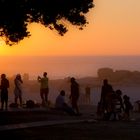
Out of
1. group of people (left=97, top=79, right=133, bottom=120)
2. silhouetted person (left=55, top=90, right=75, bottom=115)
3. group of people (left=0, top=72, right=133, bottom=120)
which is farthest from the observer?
silhouetted person (left=55, top=90, right=75, bottom=115)

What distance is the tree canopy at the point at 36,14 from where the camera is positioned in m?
26.5

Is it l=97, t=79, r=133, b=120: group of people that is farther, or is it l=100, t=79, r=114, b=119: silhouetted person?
l=100, t=79, r=114, b=119: silhouetted person

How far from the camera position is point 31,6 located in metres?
27.2

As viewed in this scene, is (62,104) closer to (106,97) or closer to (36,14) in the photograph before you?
(106,97)

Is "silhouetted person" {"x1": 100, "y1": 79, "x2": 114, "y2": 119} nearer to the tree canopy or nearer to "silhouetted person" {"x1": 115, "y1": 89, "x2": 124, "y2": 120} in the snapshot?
"silhouetted person" {"x1": 115, "y1": 89, "x2": 124, "y2": 120}

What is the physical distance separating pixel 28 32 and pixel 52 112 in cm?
711

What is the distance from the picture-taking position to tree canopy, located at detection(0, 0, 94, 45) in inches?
1043

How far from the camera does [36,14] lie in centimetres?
2791

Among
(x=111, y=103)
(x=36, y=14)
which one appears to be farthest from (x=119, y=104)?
(x=36, y=14)

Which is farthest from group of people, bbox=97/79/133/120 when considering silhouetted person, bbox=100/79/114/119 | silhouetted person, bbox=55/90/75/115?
silhouetted person, bbox=55/90/75/115

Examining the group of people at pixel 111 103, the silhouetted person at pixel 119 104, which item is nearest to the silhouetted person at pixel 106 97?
the group of people at pixel 111 103

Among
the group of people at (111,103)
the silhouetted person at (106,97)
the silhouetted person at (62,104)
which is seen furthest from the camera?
the silhouetted person at (62,104)

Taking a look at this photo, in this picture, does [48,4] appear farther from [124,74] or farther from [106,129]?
[124,74]

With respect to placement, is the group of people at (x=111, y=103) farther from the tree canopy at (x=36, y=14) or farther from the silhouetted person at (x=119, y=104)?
the tree canopy at (x=36, y=14)
